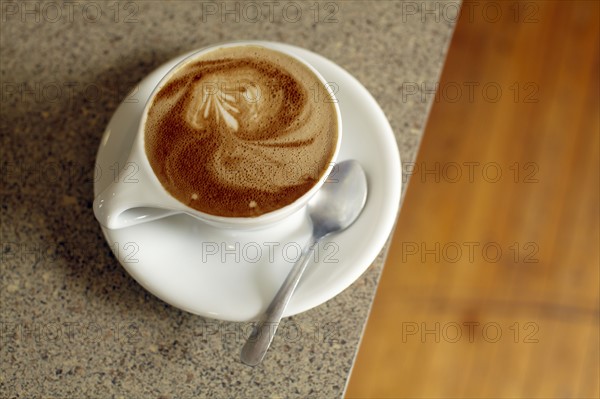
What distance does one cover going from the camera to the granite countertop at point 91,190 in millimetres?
660

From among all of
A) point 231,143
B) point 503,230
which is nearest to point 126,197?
point 231,143

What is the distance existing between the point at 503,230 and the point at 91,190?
93 cm

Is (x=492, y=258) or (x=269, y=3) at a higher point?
(x=269, y=3)

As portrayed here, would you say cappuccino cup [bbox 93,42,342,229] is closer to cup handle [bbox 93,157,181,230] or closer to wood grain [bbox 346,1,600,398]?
cup handle [bbox 93,157,181,230]

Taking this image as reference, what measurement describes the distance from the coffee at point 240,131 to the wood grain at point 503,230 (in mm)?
761

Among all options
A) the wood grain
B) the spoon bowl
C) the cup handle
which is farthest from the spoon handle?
the wood grain

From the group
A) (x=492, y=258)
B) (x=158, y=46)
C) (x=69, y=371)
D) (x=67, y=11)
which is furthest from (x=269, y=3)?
(x=492, y=258)

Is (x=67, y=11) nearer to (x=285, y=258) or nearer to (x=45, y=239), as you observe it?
(x=45, y=239)

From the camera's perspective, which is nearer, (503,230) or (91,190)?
(91,190)

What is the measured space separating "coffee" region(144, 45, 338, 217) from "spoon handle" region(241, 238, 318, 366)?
0.28 ft

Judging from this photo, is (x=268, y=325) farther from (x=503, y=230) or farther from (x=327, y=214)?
(x=503, y=230)

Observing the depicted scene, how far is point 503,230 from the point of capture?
4.41 ft

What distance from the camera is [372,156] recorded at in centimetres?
68

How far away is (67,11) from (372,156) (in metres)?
0.46
